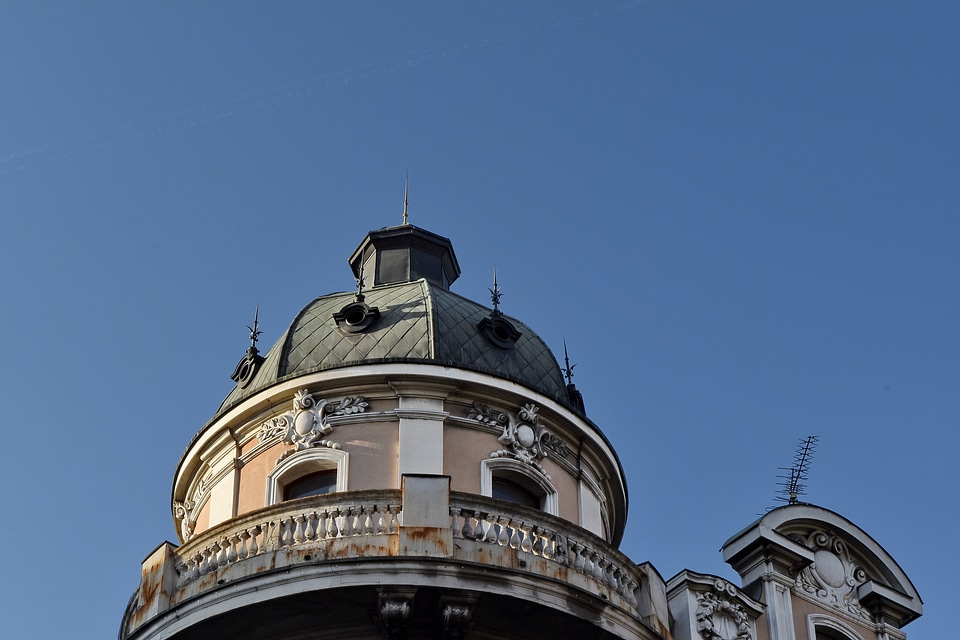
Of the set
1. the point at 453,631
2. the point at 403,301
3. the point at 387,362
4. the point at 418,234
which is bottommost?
the point at 453,631

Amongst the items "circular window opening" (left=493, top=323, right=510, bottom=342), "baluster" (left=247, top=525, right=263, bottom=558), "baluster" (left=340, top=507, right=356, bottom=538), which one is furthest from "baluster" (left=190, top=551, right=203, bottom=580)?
"circular window opening" (left=493, top=323, right=510, bottom=342)

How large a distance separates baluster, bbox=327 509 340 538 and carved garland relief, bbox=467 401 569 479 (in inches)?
150

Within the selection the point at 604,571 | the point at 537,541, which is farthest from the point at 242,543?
the point at 604,571

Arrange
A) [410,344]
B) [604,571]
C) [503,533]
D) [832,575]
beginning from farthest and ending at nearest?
[410,344], [832,575], [604,571], [503,533]

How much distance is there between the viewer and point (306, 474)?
24031mm

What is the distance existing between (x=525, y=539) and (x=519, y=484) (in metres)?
3.52

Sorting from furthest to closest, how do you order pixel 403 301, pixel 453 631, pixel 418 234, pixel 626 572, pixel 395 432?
pixel 418 234
pixel 403 301
pixel 395 432
pixel 626 572
pixel 453 631

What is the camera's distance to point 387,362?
24016mm

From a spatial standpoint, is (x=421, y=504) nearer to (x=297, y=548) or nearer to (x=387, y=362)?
(x=297, y=548)

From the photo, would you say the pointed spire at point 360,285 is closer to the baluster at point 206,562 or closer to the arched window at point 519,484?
the arched window at point 519,484

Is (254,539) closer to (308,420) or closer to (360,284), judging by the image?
(308,420)

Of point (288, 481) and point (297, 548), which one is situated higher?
point (288, 481)

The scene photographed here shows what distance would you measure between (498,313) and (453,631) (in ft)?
27.4

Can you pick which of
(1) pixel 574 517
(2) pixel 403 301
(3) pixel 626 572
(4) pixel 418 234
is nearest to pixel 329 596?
(3) pixel 626 572
